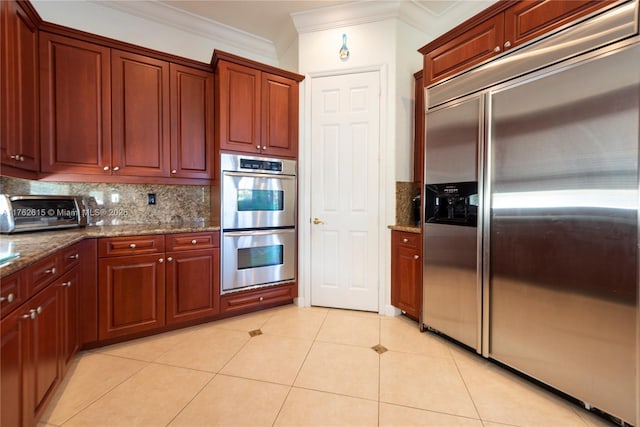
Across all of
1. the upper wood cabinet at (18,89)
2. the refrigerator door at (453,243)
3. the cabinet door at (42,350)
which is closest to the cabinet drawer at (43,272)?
the cabinet door at (42,350)

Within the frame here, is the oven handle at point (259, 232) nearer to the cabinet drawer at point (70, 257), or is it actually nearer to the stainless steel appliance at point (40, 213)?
the cabinet drawer at point (70, 257)

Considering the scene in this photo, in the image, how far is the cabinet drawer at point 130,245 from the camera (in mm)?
2154

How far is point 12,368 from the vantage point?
3.72ft

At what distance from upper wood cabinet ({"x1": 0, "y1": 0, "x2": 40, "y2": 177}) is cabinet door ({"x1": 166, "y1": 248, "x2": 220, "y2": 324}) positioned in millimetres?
1177

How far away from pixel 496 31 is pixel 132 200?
11.0 feet

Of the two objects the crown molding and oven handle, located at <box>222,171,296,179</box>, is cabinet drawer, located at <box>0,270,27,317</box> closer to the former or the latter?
oven handle, located at <box>222,171,296,179</box>

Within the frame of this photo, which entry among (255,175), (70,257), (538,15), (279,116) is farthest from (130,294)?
(538,15)

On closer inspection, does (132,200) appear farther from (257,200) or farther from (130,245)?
(257,200)

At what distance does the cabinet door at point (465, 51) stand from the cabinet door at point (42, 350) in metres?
2.96

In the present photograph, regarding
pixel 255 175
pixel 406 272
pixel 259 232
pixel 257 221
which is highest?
pixel 255 175

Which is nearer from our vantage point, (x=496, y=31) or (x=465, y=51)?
(x=496, y=31)

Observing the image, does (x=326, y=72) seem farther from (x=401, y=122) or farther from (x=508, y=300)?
(x=508, y=300)

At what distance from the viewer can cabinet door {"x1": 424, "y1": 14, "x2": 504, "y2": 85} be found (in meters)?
1.92

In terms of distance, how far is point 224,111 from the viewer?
2.70 meters
